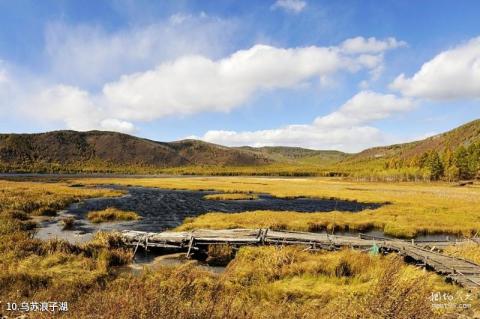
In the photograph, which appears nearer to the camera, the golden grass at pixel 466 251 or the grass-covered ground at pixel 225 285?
the grass-covered ground at pixel 225 285

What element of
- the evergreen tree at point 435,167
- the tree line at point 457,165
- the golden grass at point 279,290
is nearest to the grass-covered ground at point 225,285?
the golden grass at point 279,290

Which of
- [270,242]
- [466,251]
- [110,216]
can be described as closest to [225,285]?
[270,242]

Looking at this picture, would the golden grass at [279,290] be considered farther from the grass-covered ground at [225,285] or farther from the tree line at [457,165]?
the tree line at [457,165]

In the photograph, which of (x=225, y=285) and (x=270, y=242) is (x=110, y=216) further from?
(x=225, y=285)

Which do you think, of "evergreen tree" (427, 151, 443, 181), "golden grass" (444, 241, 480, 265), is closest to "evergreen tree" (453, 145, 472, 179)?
"evergreen tree" (427, 151, 443, 181)

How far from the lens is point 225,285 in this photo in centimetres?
1535

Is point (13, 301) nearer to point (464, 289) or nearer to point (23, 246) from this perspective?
point (23, 246)

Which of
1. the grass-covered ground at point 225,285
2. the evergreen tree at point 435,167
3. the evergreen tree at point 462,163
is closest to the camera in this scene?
the grass-covered ground at point 225,285

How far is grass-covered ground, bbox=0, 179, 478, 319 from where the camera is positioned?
7.71 metres

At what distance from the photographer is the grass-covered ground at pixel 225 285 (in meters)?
7.71

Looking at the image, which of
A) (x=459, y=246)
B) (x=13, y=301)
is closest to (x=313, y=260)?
(x=459, y=246)

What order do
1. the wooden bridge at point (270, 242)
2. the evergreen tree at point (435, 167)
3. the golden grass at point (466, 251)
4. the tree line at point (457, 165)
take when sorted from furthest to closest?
the evergreen tree at point (435, 167), the tree line at point (457, 165), the wooden bridge at point (270, 242), the golden grass at point (466, 251)

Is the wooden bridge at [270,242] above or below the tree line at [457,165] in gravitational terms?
below

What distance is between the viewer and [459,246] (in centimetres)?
2389
